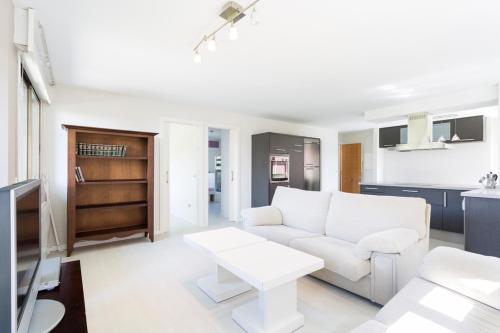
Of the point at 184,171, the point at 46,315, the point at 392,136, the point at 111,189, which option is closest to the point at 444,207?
the point at 392,136

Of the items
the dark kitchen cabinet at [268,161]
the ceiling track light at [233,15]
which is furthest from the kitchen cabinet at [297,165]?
the ceiling track light at [233,15]

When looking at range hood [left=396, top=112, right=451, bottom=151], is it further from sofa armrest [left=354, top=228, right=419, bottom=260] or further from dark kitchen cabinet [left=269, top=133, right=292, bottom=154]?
sofa armrest [left=354, top=228, right=419, bottom=260]

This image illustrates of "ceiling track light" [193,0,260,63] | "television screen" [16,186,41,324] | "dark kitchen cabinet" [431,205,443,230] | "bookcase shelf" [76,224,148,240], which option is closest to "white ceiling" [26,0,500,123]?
"ceiling track light" [193,0,260,63]

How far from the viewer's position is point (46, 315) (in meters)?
1.14

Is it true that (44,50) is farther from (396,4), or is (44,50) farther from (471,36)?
(471,36)

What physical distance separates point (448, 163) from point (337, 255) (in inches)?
169

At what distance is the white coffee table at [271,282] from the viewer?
1.61 meters

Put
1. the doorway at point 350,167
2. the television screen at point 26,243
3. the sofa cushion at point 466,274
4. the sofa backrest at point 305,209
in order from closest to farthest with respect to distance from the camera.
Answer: the television screen at point 26,243
the sofa cushion at point 466,274
the sofa backrest at point 305,209
the doorway at point 350,167

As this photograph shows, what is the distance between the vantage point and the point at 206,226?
4773 millimetres

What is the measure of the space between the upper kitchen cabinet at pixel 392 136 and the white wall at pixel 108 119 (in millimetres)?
2841

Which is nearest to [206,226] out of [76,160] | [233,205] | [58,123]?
[233,205]

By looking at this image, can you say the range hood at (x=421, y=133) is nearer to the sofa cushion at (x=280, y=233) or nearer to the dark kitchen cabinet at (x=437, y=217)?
the dark kitchen cabinet at (x=437, y=217)

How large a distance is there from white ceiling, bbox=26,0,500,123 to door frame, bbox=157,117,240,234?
80 cm

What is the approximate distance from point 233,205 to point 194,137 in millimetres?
1670
